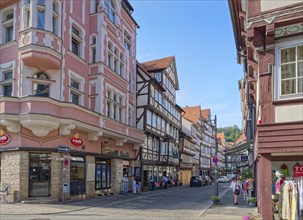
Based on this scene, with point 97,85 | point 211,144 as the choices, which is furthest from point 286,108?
point 211,144

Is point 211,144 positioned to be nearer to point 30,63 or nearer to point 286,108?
point 30,63

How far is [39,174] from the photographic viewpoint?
807 inches

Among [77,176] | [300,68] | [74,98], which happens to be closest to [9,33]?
[74,98]

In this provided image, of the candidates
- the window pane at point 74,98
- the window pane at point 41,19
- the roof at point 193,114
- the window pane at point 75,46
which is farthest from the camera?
the roof at point 193,114

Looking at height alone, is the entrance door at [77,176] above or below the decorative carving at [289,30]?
below

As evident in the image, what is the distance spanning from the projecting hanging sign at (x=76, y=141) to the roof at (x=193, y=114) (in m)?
55.0

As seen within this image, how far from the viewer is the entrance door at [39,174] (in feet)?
66.4

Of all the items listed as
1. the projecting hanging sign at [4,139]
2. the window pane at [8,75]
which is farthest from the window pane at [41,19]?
the projecting hanging sign at [4,139]

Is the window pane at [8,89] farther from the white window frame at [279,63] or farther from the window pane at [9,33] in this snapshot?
the white window frame at [279,63]

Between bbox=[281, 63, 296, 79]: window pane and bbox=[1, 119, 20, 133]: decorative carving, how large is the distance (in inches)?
593

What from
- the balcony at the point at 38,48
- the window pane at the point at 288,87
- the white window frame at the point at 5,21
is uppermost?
the white window frame at the point at 5,21

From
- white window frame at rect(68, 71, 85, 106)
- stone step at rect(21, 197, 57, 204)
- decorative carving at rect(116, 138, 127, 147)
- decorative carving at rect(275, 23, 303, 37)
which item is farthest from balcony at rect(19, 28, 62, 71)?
decorative carving at rect(275, 23, 303, 37)

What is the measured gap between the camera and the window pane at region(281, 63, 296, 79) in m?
9.48

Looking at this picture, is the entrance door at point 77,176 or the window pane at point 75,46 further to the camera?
the window pane at point 75,46
